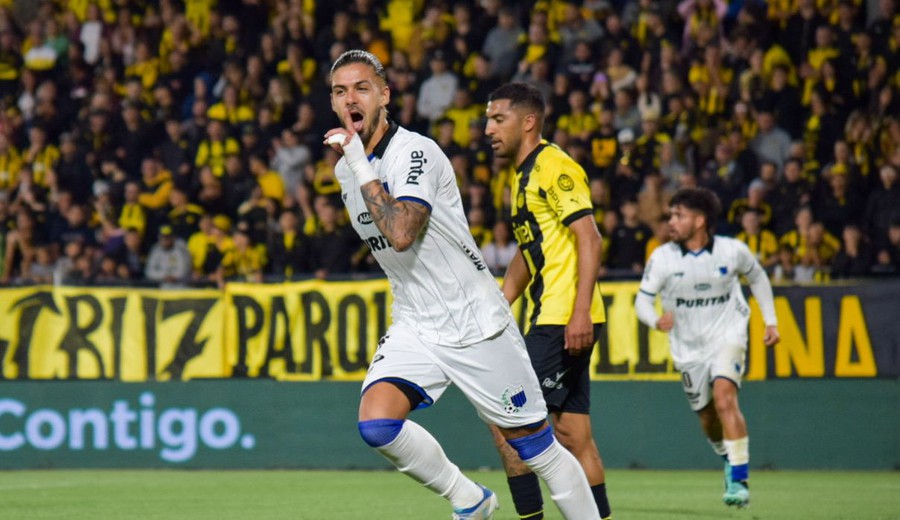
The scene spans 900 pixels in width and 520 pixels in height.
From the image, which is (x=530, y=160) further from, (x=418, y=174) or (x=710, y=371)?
(x=710, y=371)

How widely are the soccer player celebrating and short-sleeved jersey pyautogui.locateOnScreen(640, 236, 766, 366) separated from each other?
9.01 ft

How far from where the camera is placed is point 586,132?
15539 mm

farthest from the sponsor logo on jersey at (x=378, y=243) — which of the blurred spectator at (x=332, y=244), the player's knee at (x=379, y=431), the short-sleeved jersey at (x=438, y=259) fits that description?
the blurred spectator at (x=332, y=244)

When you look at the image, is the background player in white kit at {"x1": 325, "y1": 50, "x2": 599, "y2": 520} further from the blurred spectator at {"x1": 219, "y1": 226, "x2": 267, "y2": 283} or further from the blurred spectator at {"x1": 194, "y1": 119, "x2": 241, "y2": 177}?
the blurred spectator at {"x1": 194, "y1": 119, "x2": 241, "y2": 177}

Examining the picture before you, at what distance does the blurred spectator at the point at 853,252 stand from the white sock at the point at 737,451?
386cm

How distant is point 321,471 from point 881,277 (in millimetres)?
5273

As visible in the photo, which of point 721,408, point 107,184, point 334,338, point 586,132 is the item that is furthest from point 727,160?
point 107,184

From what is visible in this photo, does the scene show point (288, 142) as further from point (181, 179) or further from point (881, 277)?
point (881, 277)

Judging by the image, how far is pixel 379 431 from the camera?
5992 millimetres

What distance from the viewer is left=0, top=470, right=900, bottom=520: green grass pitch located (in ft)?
30.1

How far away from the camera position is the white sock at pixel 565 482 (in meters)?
6.05

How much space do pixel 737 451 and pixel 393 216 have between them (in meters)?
4.47

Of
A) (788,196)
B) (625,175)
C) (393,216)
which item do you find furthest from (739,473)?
(625,175)

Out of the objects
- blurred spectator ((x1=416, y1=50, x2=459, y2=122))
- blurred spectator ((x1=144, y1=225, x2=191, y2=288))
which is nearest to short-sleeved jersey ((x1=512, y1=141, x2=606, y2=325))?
blurred spectator ((x1=144, y1=225, x2=191, y2=288))
